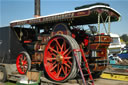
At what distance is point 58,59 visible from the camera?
543 cm

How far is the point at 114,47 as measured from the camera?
54.9 feet

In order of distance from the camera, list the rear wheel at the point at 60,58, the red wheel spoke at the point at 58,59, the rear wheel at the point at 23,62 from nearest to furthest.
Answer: the rear wheel at the point at 60,58, the red wheel spoke at the point at 58,59, the rear wheel at the point at 23,62

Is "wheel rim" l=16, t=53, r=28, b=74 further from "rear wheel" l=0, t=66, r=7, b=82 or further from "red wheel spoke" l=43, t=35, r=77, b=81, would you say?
"red wheel spoke" l=43, t=35, r=77, b=81

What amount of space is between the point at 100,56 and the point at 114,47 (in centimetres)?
1153

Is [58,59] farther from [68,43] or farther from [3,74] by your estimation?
[3,74]

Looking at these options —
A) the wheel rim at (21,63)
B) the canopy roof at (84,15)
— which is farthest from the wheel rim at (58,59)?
the wheel rim at (21,63)

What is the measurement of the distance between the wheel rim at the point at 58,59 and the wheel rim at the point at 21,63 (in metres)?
1.48

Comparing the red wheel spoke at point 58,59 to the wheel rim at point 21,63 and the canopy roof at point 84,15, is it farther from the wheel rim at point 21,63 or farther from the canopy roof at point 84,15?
the wheel rim at point 21,63

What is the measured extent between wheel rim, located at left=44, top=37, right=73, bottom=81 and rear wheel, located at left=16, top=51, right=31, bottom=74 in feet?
4.12

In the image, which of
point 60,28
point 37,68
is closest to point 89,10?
point 60,28

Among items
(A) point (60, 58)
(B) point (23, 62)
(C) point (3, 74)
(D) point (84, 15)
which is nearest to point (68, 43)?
(A) point (60, 58)

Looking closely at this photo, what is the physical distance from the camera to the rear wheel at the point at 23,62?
6.83 meters

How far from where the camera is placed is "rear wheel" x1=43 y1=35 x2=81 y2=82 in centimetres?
501

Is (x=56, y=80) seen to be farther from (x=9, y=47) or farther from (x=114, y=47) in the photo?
(x=114, y=47)
